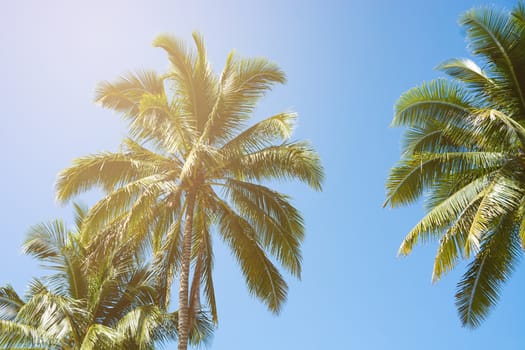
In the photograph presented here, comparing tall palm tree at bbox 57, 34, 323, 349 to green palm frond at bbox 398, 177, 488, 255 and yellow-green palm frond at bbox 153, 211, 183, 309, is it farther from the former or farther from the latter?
green palm frond at bbox 398, 177, 488, 255

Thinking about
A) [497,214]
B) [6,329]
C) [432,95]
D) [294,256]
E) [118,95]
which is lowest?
[6,329]

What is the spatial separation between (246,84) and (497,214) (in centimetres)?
798

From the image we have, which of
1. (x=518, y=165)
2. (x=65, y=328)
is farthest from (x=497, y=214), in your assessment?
(x=65, y=328)

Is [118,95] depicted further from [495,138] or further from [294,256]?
[495,138]

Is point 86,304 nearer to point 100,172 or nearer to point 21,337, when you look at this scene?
point 21,337

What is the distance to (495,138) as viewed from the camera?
14.5 metres

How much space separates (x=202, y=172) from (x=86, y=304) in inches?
199

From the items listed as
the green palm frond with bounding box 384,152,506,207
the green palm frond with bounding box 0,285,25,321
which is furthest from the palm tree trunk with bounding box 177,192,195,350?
the green palm frond with bounding box 384,152,506,207

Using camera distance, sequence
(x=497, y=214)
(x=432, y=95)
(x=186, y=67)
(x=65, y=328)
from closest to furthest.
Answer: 1. (x=497, y=214)
2. (x=65, y=328)
3. (x=432, y=95)
4. (x=186, y=67)

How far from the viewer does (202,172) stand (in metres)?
16.5

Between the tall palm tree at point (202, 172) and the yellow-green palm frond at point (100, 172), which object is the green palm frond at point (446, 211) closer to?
the tall palm tree at point (202, 172)

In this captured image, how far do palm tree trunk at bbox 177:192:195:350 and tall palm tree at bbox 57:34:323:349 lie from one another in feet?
0.09

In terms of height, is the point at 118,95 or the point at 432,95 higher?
the point at 118,95

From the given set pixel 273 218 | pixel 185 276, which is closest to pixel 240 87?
pixel 273 218
